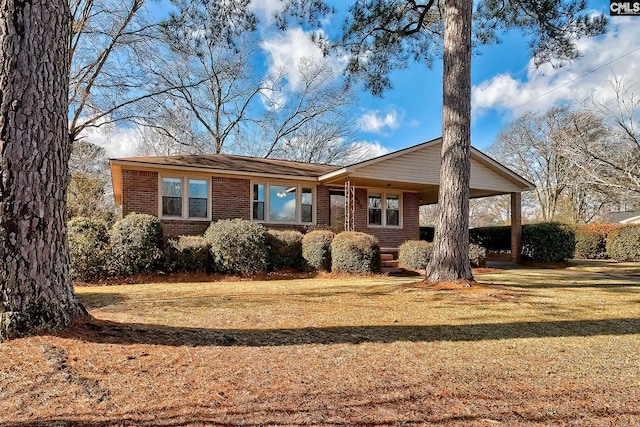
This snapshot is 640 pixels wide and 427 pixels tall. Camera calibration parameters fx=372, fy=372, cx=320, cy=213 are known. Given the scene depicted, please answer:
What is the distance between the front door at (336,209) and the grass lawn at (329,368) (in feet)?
31.4

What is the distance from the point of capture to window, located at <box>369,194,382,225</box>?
15.3 meters

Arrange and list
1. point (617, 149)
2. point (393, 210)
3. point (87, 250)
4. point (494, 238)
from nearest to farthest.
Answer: point (87, 250) < point (617, 149) < point (393, 210) < point (494, 238)

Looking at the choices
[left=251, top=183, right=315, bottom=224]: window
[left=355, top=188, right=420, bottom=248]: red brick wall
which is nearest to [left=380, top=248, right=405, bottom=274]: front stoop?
[left=355, top=188, right=420, bottom=248]: red brick wall

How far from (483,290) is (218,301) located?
4.37 metres

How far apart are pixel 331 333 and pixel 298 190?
1023cm

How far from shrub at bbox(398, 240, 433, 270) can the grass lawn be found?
233 inches

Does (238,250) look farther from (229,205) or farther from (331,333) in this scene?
(331,333)

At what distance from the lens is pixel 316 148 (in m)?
27.5

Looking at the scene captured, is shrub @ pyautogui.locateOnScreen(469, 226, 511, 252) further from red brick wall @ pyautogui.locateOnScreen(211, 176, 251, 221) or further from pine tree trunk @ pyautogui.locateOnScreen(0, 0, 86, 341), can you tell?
pine tree trunk @ pyautogui.locateOnScreen(0, 0, 86, 341)

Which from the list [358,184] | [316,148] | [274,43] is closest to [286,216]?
[358,184]

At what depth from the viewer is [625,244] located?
581 inches

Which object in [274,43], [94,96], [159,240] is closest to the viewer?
[159,240]

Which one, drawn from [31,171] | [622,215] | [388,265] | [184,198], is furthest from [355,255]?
[622,215]

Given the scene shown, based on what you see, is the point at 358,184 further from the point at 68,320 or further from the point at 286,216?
the point at 68,320
